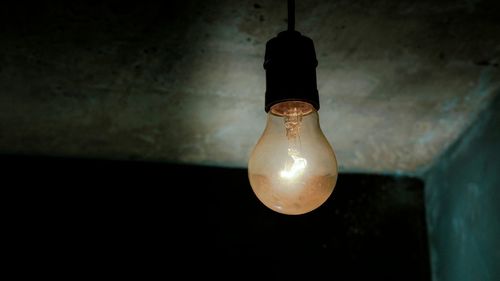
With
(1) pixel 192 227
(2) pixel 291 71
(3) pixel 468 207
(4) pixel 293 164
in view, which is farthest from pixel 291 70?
(1) pixel 192 227

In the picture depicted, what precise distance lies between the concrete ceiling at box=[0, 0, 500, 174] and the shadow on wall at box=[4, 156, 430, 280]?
→ 0.15 metres

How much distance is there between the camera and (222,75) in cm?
168

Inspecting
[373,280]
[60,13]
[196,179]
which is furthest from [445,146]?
[60,13]

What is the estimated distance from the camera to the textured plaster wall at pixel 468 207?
1832mm

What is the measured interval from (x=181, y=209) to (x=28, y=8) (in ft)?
4.32

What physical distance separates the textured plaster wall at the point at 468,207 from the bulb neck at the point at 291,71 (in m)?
1.08

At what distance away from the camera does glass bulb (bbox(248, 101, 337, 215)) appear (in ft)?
3.74

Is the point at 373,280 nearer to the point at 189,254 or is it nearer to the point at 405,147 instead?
the point at 405,147

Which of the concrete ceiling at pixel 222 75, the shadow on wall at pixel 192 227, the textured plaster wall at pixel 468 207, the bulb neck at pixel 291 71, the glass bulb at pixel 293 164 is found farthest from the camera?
the shadow on wall at pixel 192 227

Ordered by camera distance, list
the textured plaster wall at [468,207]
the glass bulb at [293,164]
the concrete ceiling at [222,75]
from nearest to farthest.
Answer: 1. the glass bulb at [293,164]
2. the concrete ceiling at [222,75]
3. the textured plaster wall at [468,207]

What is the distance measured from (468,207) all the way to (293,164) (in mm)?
1200

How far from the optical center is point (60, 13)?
1.37m

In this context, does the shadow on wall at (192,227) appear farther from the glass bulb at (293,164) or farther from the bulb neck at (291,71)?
the bulb neck at (291,71)

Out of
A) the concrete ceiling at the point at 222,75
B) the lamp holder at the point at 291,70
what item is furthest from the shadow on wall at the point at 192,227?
the lamp holder at the point at 291,70
